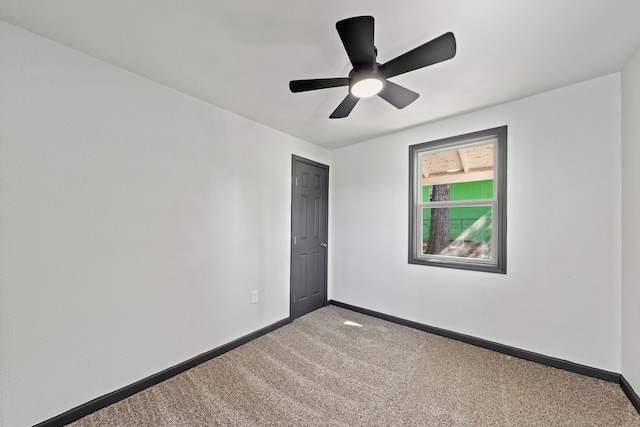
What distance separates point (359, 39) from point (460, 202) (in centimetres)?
216

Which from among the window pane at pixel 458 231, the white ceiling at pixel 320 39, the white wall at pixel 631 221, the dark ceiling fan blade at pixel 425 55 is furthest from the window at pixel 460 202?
the dark ceiling fan blade at pixel 425 55

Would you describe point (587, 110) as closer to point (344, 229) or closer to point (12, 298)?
point (344, 229)

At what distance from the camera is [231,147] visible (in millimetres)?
2537

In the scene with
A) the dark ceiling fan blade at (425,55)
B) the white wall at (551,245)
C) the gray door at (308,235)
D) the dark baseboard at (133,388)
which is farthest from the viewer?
the gray door at (308,235)

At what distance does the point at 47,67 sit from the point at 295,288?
2.89 metres

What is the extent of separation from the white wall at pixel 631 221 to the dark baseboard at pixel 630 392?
0.11 ft

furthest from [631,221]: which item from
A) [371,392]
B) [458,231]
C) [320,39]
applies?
[320,39]

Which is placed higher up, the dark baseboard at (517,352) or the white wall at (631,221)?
the white wall at (631,221)

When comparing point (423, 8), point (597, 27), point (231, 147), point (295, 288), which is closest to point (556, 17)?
point (597, 27)

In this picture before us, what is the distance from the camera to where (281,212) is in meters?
3.07

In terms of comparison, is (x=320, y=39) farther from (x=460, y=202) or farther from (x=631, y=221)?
(x=631, y=221)

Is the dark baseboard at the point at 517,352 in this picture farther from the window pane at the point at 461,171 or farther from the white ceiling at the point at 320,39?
the white ceiling at the point at 320,39

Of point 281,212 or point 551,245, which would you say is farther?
point 281,212

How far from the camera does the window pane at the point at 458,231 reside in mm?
2639
